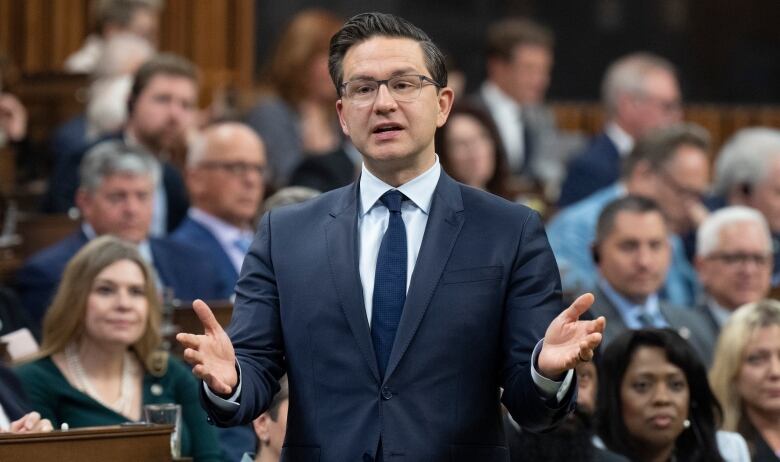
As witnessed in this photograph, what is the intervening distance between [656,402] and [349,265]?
69.8 inches

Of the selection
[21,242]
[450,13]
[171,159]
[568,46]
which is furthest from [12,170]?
[568,46]

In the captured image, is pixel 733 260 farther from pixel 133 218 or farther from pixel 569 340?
pixel 569 340

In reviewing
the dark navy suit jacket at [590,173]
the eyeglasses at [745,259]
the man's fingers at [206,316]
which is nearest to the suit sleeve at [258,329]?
the man's fingers at [206,316]

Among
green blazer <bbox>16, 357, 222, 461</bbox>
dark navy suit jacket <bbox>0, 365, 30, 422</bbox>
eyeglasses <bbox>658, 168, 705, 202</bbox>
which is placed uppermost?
eyeglasses <bbox>658, 168, 705, 202</bbox>

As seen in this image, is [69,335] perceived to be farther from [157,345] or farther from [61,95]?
[61,95]

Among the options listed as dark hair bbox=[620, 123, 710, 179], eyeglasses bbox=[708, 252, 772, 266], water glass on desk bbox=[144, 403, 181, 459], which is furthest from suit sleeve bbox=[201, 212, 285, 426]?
dark hair bbox=[620, 123, 710, 179]

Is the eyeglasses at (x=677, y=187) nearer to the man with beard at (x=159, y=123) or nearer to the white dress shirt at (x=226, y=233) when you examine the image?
the white dress shirt at (x=226, y=233)

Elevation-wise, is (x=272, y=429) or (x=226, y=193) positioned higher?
(x=226, y=193)

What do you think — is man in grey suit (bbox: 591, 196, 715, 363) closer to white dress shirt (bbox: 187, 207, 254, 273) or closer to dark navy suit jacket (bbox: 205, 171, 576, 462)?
white dress shirt (bbox: 187, 207, 254, 273)

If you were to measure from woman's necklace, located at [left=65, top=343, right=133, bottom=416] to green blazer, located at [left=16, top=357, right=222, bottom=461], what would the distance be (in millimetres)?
47

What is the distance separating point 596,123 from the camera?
1130cm

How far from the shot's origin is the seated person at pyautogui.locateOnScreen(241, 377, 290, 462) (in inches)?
151

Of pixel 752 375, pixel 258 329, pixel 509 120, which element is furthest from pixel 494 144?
pixel 258 329

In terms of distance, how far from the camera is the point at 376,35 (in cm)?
287
